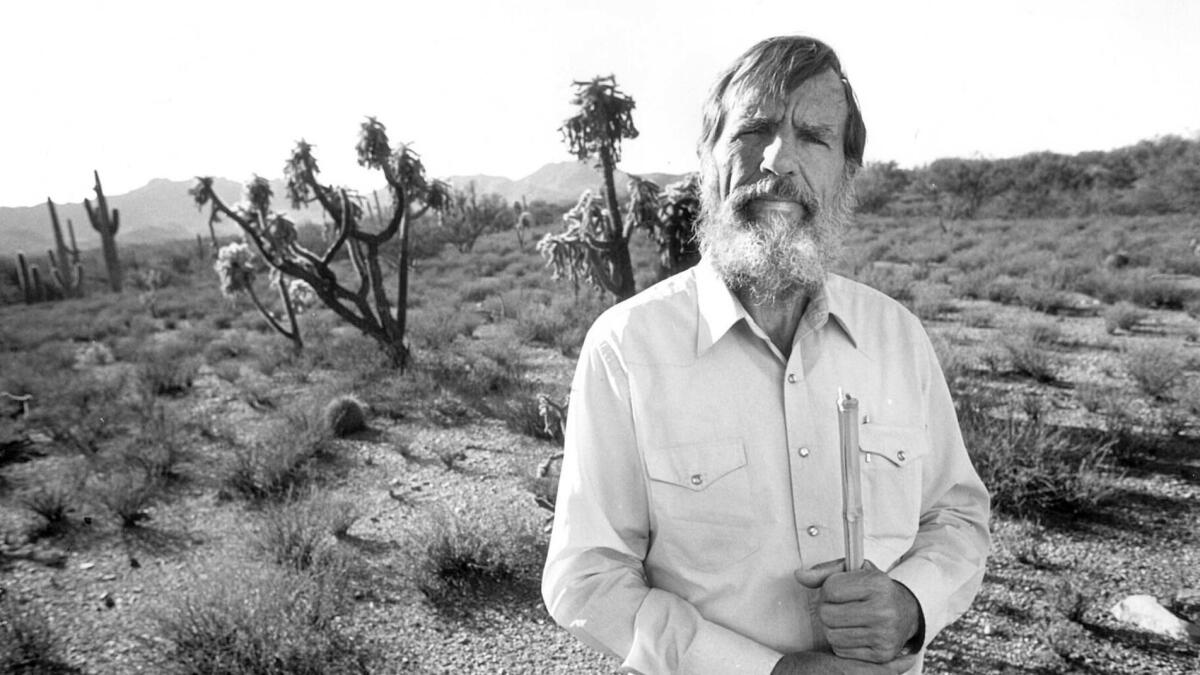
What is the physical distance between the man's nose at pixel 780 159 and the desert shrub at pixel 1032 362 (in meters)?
8.77

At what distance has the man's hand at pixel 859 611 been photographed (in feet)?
4.52

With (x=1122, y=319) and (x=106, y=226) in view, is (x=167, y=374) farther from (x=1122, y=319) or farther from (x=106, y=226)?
(x=106, y=226)

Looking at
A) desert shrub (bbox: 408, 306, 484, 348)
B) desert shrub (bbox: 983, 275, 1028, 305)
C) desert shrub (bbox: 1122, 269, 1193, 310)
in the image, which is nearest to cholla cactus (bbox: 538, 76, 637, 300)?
desert shrub (bbox: 408, 306, 484, 348)

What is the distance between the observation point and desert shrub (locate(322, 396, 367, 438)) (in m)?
8.46

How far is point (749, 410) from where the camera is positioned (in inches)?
62.2

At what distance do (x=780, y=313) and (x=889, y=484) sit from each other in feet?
1.74

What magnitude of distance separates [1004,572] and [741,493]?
4.05 meters

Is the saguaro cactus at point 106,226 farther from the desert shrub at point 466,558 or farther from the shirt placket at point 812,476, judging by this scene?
the shirt placket at point 812,476

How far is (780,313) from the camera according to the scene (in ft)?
6.00

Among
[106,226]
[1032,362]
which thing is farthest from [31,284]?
[1032,362]

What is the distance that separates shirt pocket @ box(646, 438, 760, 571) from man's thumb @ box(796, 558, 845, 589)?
136 millimetres

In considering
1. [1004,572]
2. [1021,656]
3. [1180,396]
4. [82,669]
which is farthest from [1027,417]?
[82,669]

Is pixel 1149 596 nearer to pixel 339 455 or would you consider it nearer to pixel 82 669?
pixel 82 669

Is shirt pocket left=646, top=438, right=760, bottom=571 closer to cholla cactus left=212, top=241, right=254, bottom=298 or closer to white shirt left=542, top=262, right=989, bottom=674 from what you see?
white shirt left=542, top=262, right=989, bottom=674
